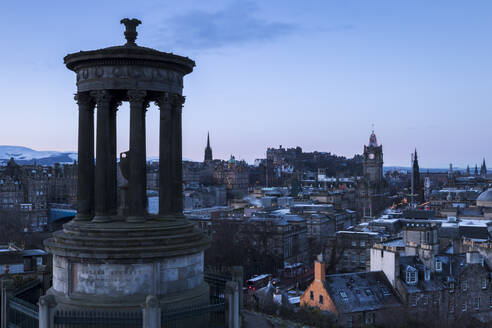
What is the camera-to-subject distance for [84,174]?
19.0 m

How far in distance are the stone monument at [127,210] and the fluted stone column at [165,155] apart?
34 mm

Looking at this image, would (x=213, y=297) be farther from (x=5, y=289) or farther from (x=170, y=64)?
(x=170, y=64)

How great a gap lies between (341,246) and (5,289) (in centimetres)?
7006

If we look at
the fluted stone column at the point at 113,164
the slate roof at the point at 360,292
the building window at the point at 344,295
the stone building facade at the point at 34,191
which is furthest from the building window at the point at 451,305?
the stone building facade at the point at 34,191

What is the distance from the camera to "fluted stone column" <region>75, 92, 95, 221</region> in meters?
18.9

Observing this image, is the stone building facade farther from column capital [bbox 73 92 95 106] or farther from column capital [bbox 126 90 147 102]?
column capital [bbox 126 90 147 102]

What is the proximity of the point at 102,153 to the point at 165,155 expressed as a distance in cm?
210

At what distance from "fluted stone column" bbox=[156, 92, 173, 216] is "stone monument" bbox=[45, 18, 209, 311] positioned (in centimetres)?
3

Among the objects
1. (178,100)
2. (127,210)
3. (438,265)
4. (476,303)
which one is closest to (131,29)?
(178,100)

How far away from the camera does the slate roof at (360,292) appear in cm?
4653

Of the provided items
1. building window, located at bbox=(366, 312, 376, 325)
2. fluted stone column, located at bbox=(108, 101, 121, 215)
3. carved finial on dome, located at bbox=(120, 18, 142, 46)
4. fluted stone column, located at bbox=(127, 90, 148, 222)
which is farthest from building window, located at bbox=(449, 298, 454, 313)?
carved finial on dome, located at bbox=(120, 18, 142, 46)

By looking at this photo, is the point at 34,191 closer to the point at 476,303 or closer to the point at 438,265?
the point at 438,265

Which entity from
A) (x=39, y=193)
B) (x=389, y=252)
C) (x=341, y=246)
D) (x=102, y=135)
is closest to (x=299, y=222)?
(x=341, y=246)

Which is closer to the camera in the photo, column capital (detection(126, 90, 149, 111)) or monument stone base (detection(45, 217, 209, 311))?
monument stone base (detection(45, 217, 209, 311))
